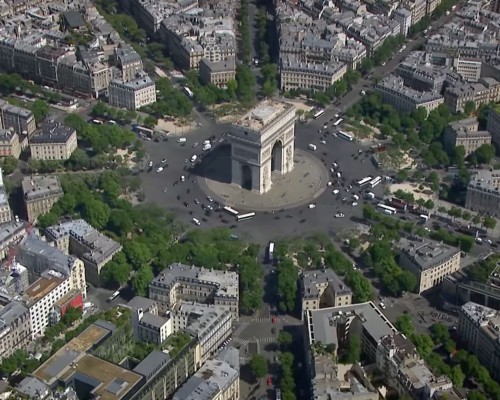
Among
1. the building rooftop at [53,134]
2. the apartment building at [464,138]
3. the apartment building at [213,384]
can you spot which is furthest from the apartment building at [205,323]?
the apartment building at [464,138]

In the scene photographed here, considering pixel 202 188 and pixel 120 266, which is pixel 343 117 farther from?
pixel 120 266

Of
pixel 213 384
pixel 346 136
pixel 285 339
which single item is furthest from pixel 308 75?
Answer: pixel 213 384

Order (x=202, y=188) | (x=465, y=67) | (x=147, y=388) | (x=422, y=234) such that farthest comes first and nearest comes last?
(x=465, y=67), (x=202, y=188), (x=422, y=234), (x=147, y=388)

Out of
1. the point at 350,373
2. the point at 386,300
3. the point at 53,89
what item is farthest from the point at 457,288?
the point at 53,89

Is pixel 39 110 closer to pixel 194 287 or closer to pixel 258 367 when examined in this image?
pixel 194 287

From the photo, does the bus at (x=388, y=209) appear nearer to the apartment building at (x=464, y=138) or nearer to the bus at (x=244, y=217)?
the bus at (x=244, y=217)

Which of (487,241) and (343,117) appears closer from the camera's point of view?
(487,241)

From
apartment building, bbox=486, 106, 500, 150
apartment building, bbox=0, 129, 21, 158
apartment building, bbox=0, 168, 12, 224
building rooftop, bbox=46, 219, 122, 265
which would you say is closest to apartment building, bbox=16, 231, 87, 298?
building rooftop, bbox=46, 219, 122, 265

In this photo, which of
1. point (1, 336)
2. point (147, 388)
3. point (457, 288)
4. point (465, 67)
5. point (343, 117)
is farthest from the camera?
point (465, 67)
